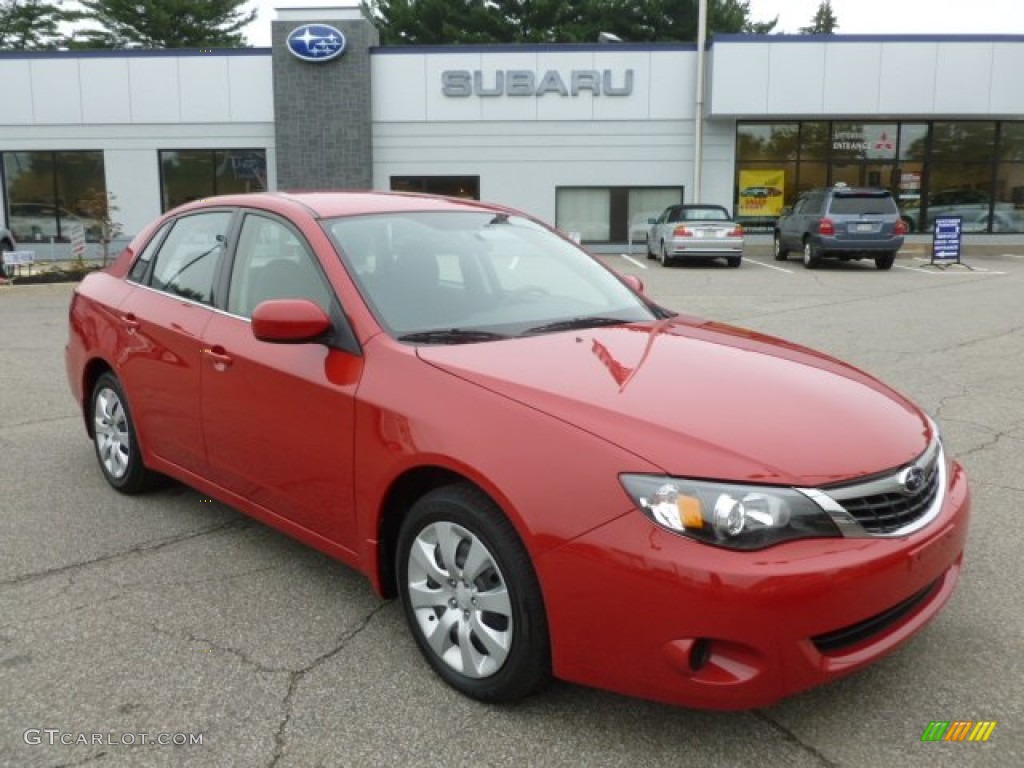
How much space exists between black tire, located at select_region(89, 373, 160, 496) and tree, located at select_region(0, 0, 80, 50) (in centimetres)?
4528

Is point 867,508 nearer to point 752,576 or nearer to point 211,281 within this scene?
point 752,576

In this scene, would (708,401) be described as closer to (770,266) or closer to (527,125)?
(770,266)

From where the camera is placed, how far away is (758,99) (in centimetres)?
2442

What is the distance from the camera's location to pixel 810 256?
20344mm

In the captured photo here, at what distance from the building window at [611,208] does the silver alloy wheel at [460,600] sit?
78.0ft

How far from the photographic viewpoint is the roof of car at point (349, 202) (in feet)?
13.0

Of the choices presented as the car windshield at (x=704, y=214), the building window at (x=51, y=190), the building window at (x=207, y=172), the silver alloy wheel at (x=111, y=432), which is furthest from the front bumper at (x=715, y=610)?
the building window at (x=51, y=190)

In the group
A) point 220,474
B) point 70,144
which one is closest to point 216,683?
point 220,474

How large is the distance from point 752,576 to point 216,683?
1.79 metres

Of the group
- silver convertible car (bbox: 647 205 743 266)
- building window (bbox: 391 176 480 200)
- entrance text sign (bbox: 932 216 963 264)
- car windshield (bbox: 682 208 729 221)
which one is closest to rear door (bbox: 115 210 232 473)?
silver convertible car (bbox: 647 205 743 266)

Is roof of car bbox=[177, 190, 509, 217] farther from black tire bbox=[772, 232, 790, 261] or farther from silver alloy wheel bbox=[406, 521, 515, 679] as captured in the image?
black tire bbox=[772, 232, 790, 261]

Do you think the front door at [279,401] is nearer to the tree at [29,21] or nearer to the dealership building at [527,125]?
the dealership building at [527,125]

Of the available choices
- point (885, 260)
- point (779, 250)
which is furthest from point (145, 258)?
point (779, 250)

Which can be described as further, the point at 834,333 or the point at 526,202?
the point at 526,202
